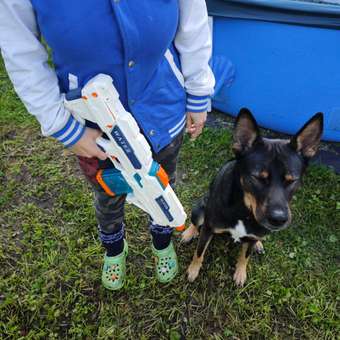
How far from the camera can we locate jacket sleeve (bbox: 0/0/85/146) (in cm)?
109

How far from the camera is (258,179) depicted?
5.92 feet

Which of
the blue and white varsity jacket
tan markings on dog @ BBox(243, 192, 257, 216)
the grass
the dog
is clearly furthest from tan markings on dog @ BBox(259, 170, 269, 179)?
the grass

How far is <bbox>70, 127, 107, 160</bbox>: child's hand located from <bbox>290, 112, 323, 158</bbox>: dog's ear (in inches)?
37.7

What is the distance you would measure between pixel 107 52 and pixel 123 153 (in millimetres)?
351

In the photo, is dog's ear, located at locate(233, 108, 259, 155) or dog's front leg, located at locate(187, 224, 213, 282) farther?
dog's front leg, located at locate(187, 224, 213, 282)

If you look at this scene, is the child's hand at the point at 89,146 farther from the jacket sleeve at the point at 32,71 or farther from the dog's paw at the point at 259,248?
the dog's paw at the point at 259,248

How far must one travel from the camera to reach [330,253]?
246 cm

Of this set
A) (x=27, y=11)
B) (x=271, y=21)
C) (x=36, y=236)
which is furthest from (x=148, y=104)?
(x=271, y=21)

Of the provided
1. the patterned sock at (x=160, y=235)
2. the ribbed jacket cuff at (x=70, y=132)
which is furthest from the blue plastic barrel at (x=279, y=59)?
the ribbed jacket cuff at (x=70, y=132)

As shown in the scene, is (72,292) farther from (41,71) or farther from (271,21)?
(271,21)

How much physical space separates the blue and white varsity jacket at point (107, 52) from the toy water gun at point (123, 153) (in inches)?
2.8

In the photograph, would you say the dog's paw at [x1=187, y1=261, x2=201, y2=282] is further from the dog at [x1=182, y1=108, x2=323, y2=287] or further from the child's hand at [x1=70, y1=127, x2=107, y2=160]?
the child's hand at [x1=70, y1=127, x2=107, y2=160]

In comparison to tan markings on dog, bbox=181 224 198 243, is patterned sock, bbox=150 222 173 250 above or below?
above

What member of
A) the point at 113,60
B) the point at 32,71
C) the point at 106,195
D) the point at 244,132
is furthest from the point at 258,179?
the point at 32,71
